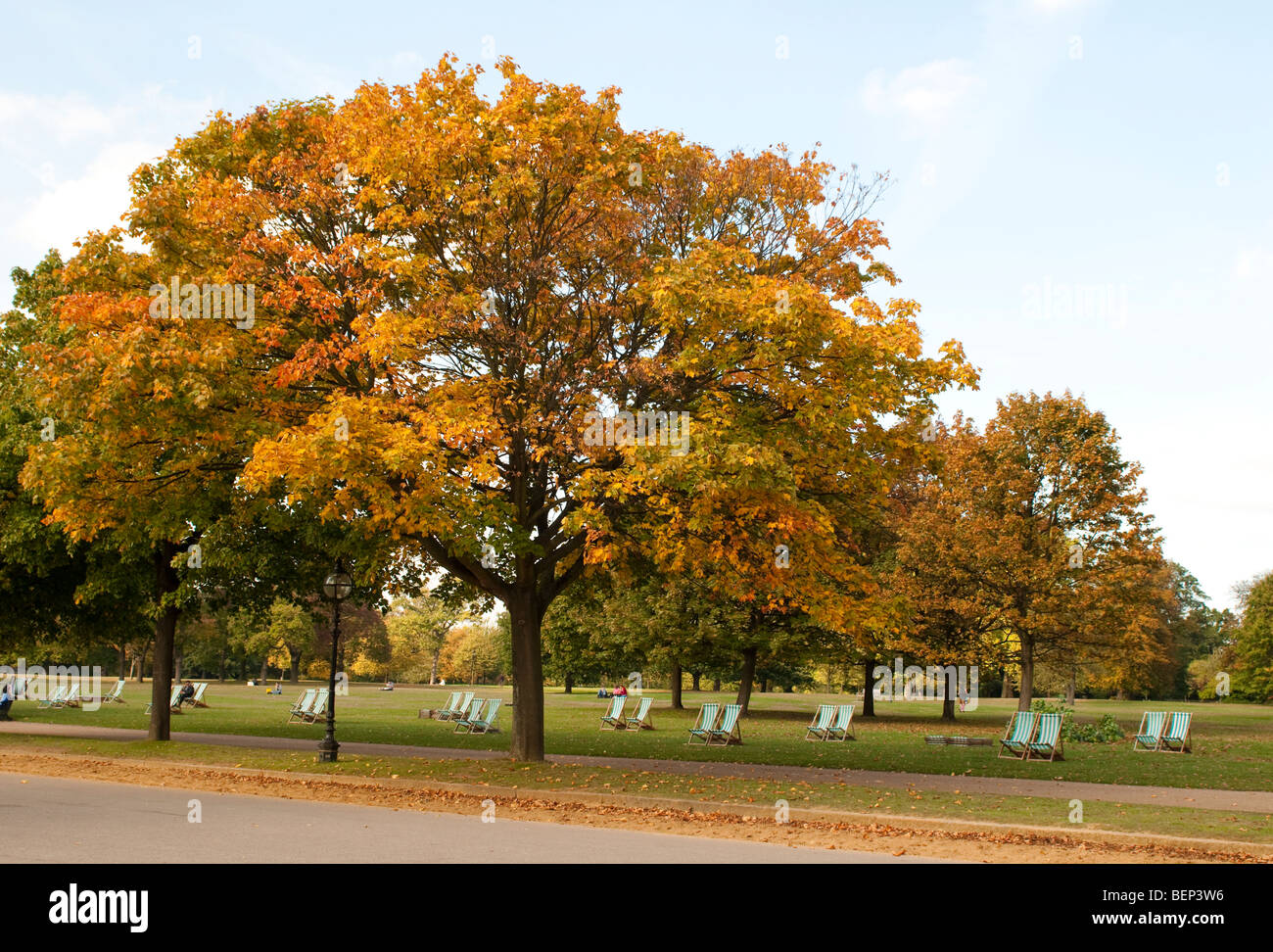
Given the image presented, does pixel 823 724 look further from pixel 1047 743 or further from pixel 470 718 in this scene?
pixel 470 718

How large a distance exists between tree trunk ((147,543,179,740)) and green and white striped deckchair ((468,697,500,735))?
8496mm

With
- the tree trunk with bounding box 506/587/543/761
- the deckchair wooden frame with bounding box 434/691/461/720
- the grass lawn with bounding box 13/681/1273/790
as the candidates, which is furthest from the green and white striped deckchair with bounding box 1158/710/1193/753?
the deckchair wooden frame with bounding box 434/691/461/720

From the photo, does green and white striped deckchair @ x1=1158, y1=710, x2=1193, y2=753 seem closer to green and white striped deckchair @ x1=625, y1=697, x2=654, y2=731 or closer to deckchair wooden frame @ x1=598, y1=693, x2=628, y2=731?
green and white striped deckchair @ x1=625, y1=697, x2=654, y2=731

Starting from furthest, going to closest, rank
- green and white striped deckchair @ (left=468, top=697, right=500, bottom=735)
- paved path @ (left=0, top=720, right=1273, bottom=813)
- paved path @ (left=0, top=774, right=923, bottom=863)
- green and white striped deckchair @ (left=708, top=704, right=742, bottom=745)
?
green and white striped deckchair @ (left=468, top=697, right=500, bottom=735)
green and white striped deckchair @ (left=708, top=704, right=742, bottom=745)
paved path @ (left=0, top=720, right=1273, bottom=813)
paved path @ (left=0, top=774, right=923, bottom=863)

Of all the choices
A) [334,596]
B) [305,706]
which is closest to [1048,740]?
[334,596]

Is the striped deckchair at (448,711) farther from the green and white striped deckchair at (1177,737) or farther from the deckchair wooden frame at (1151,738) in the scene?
the green and white striped deckchair at (1177,737)

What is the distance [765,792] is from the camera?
46.8 ft

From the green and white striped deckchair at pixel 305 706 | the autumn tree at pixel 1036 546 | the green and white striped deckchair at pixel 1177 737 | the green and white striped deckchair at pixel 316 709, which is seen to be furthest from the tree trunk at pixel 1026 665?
the green and white striped deckchair at pixel 305 706

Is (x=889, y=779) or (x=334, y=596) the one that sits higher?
(x=334, y=596)

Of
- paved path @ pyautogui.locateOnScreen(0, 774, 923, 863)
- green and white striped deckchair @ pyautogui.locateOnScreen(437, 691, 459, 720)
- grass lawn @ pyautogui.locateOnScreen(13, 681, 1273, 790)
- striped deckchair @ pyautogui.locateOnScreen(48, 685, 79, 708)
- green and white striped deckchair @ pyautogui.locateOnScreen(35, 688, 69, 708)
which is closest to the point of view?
paved path @ pyautogui.locateOnScreen(0, 774, 923, 863)

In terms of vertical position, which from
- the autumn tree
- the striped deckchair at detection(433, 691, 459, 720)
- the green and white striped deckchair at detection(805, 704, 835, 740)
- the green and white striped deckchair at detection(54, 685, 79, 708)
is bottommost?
the green and white striped deckchair at detection(54, 685, 79, 708)

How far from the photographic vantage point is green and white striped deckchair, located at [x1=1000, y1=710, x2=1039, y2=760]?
21359 mm

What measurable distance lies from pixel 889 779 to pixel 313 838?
1047 cm

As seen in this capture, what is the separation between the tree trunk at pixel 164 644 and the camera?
928 inches
